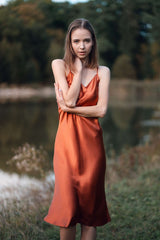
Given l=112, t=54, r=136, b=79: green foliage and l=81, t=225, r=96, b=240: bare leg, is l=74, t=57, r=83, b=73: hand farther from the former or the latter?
l=112, t=54, r=136, b=79: green foliage

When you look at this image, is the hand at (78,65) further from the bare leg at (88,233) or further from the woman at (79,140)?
the bare leg at (88,233)

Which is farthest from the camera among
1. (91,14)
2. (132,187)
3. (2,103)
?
(2,103)

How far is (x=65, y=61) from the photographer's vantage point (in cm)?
232

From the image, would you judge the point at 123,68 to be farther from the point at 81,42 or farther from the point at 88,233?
the point at 88,233

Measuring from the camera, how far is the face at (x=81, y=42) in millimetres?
2264

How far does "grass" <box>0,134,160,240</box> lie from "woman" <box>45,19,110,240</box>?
2.61 feet

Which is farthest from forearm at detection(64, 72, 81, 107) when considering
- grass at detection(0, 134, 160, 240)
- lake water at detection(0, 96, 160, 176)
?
lake water at detection(0, 96, 160, 176)

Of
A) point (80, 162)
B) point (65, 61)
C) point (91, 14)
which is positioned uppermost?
point (91, 14)

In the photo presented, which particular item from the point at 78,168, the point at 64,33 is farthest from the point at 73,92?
the point at 64,33

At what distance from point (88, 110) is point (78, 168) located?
40 centimetres

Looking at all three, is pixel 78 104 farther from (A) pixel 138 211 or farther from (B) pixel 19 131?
(B) pixel 19 131

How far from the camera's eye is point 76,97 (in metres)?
2.24

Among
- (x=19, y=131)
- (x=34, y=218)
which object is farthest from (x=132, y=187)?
(x=19, y=131)

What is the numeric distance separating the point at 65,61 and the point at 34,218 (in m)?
1.95
